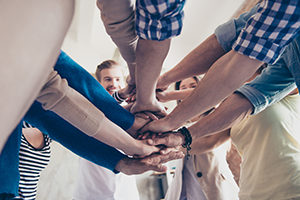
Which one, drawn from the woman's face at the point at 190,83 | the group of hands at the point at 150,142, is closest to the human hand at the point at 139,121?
the group of hands at the point at 150,142

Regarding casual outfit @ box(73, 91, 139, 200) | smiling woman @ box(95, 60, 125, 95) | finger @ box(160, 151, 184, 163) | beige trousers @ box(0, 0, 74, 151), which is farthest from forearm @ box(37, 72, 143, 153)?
smiling woman @ box(95, 60, 125, 95)

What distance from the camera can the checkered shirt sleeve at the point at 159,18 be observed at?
0.43 m

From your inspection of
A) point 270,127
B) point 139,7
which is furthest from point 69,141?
point 270,127

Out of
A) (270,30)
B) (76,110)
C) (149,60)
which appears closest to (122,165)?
(76,110)

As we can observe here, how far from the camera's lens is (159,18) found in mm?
450

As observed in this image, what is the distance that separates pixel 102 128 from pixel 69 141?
0.18 m

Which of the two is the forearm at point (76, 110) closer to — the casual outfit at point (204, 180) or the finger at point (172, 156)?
the finger at point (172, 156)

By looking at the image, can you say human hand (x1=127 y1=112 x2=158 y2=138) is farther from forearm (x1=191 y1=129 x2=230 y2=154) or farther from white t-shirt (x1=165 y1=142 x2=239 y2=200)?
white t-shirt (x1=165 y1=142 x2=239 y2=200)

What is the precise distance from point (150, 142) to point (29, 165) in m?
0.51

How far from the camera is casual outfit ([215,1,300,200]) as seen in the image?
67 centimetres

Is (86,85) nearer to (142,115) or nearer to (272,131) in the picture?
(142,115)

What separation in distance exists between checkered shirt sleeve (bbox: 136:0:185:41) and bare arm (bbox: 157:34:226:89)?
32cm

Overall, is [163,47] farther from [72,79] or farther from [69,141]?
[69,141]

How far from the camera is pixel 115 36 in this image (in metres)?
0.57
